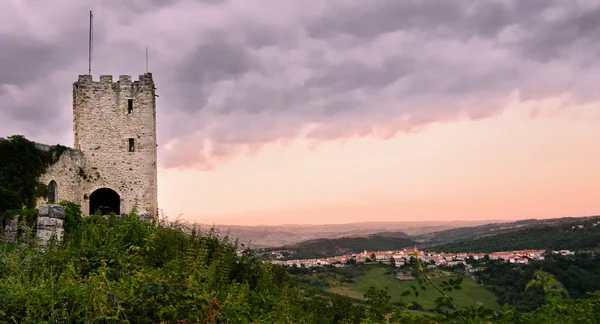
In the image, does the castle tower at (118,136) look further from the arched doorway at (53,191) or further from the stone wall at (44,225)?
the stone wall at (44,225)

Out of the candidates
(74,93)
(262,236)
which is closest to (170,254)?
(74,93)

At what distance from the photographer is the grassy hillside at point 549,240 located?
66.9 metres

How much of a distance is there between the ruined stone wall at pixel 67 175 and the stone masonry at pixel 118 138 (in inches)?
14.8

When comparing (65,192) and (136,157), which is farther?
(136,157)

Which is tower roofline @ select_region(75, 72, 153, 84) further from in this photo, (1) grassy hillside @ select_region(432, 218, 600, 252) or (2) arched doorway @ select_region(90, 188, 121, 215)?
(1) grassy hillside @ select_region(432, 218, 600, 252)

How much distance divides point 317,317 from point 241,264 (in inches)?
119

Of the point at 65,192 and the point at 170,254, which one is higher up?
the point at 65,192

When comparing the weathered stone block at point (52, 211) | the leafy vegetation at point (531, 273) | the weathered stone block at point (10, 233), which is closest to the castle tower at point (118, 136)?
the weathered stone block at point (52, 211)

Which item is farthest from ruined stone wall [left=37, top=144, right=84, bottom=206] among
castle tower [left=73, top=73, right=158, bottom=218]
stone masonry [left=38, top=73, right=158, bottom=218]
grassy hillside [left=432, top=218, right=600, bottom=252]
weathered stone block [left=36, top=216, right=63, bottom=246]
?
grassy hillside [left=432, top=218, right=600, bottom=252]

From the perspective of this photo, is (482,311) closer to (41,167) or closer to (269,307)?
(269,307)

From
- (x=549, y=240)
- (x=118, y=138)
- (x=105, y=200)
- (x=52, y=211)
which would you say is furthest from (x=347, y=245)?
(x=52, y=211)

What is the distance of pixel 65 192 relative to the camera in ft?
77.0

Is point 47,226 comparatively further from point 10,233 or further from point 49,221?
point 10,233

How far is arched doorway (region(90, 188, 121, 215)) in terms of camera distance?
2595 cm
